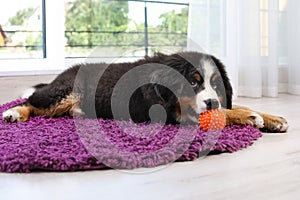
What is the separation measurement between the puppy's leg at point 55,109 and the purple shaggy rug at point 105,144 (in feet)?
0.34

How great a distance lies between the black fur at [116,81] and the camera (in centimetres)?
155

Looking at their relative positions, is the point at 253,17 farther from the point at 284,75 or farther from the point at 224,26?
the point at 284,75

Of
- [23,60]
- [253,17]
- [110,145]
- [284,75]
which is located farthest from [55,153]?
[284,75]

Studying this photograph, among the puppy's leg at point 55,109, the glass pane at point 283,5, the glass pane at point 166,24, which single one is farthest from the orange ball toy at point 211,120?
the glass pane at point 166,24

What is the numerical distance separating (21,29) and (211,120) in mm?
1904

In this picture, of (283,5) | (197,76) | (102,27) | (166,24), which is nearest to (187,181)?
(197,76)

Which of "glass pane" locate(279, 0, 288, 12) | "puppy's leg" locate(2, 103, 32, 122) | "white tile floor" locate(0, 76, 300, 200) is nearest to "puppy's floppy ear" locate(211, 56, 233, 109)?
"white tile floor" locate(0, 76, 300, 200)

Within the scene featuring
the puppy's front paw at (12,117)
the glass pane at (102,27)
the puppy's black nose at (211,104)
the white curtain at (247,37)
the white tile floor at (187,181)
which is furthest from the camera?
the glass pane at (102,27)

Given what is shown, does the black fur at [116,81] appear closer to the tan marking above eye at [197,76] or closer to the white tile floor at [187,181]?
the tan marking above eye at [197,76]

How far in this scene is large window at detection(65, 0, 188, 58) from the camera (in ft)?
10.8

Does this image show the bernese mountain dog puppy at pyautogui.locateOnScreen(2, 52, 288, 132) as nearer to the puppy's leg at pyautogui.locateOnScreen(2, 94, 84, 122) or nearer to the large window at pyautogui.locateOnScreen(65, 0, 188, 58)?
the puppy's leg at pyautogui.locateOnScreen(2, 94, 84, 122)

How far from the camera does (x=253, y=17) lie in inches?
110

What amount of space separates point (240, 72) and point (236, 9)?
44cm

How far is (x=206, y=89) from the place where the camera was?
153 cm
